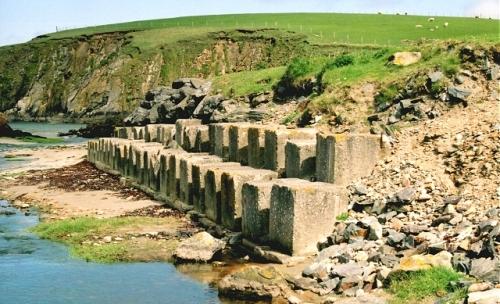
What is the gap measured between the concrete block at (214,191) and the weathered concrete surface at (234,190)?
1.46ft

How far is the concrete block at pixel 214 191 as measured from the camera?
20047mm

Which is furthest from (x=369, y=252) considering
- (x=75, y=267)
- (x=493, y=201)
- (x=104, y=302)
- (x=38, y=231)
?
(x=38, y=231)

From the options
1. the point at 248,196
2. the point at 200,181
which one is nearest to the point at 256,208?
the point at 248,196

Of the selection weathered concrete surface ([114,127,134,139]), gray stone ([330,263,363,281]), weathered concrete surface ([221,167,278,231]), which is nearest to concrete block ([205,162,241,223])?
weathered concrete surface ([221,167,278,231])

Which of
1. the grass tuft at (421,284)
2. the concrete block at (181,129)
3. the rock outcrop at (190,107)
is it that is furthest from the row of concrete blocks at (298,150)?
the rock outcrop at (190,107)

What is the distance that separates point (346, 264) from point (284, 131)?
6.53 metres

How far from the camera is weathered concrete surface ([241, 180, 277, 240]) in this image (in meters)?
16.8

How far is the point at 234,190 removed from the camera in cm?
1869

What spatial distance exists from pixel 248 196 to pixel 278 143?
2.61 metres

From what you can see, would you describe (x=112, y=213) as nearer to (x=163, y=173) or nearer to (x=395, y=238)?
(x=163, y=173)

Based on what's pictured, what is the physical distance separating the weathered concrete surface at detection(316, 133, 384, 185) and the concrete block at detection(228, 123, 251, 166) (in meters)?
4.82

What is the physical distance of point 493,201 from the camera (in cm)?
1434

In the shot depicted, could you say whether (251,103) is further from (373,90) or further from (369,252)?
(369,252)

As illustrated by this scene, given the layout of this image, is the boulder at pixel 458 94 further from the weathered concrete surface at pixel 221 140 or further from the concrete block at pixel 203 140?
the concrete block at pixel 203 140
